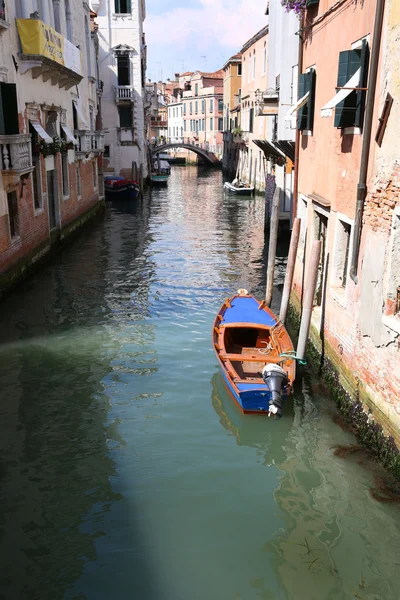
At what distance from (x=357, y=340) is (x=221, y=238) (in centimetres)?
1271

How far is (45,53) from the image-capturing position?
12258 mm

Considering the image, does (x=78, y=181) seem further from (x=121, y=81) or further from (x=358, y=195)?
(x=358, y=195)

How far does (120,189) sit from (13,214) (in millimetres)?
17020

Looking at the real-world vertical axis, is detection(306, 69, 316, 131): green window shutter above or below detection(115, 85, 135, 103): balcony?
below

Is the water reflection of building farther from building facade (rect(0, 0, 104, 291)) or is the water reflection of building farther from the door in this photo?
the door

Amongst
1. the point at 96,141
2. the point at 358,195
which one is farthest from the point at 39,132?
the point at 96,141

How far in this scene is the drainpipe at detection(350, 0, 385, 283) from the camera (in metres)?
5.72

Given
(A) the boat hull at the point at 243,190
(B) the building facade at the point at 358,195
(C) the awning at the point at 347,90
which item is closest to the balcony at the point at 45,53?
(B) the building facade at the point at 358,195

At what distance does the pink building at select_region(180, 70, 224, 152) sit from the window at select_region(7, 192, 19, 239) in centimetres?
4322

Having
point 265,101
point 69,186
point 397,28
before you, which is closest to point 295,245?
point 397,28

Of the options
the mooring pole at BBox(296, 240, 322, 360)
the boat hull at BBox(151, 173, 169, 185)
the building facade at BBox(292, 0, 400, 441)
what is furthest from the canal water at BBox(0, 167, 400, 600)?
the boat hull at BBox(151, 173, 169, 185)

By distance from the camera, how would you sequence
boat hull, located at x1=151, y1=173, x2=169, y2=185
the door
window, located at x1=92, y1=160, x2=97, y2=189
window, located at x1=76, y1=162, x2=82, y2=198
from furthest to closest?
boat hull, located at x1=151, y1=173, x2=169, y2=185, window, located at x1=92, y1=160, x2=97, y2=189, window, located at x1=76, y1=162, x2=82, y2=198, the door

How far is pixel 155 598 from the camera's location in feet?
13.9

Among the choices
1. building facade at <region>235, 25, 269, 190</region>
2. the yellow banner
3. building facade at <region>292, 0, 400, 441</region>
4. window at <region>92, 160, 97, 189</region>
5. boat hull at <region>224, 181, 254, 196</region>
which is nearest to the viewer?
building facade at <region>292, 0, 400, 441</region>
